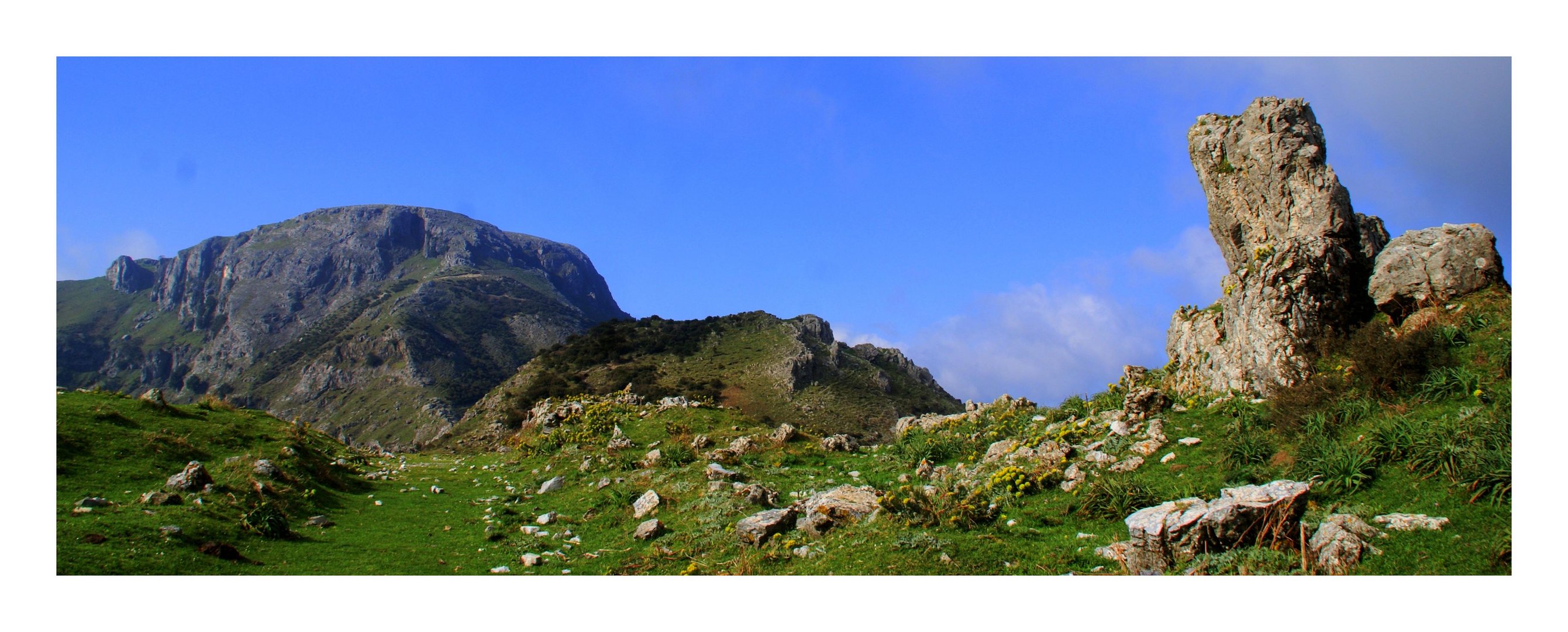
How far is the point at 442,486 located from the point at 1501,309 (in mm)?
26794

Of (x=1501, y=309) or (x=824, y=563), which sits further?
(x=1501, y=309)

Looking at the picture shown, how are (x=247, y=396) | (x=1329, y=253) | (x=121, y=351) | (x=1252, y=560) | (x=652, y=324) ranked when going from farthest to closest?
(x=121, y=351) → (x=247, y=396) → (x=652, y=324) → (x=1329, y=253) → (x=1252, y=560)

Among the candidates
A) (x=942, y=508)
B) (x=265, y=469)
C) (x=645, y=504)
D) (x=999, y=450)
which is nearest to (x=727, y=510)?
(x=645, y=504)

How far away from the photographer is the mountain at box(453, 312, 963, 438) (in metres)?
A: 57.3

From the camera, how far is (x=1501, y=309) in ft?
50.2

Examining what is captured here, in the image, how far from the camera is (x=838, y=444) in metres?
25.9

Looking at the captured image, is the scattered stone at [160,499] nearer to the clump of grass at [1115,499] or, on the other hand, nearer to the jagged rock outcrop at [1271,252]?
the clump of grass at [1115,499]

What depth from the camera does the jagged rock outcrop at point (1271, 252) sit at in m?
17.0

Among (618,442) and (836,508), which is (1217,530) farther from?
(618,442)

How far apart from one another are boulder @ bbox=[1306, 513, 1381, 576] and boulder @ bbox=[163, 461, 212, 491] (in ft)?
63.2

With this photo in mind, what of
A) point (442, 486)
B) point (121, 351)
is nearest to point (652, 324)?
point (442, 486)

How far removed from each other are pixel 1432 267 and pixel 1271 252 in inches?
123

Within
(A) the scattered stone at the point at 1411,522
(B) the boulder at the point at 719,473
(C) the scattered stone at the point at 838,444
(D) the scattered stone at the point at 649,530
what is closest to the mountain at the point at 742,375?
(C) the scattered stone at the point at 838,444

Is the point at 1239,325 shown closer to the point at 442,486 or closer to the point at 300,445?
the point at 442,486
